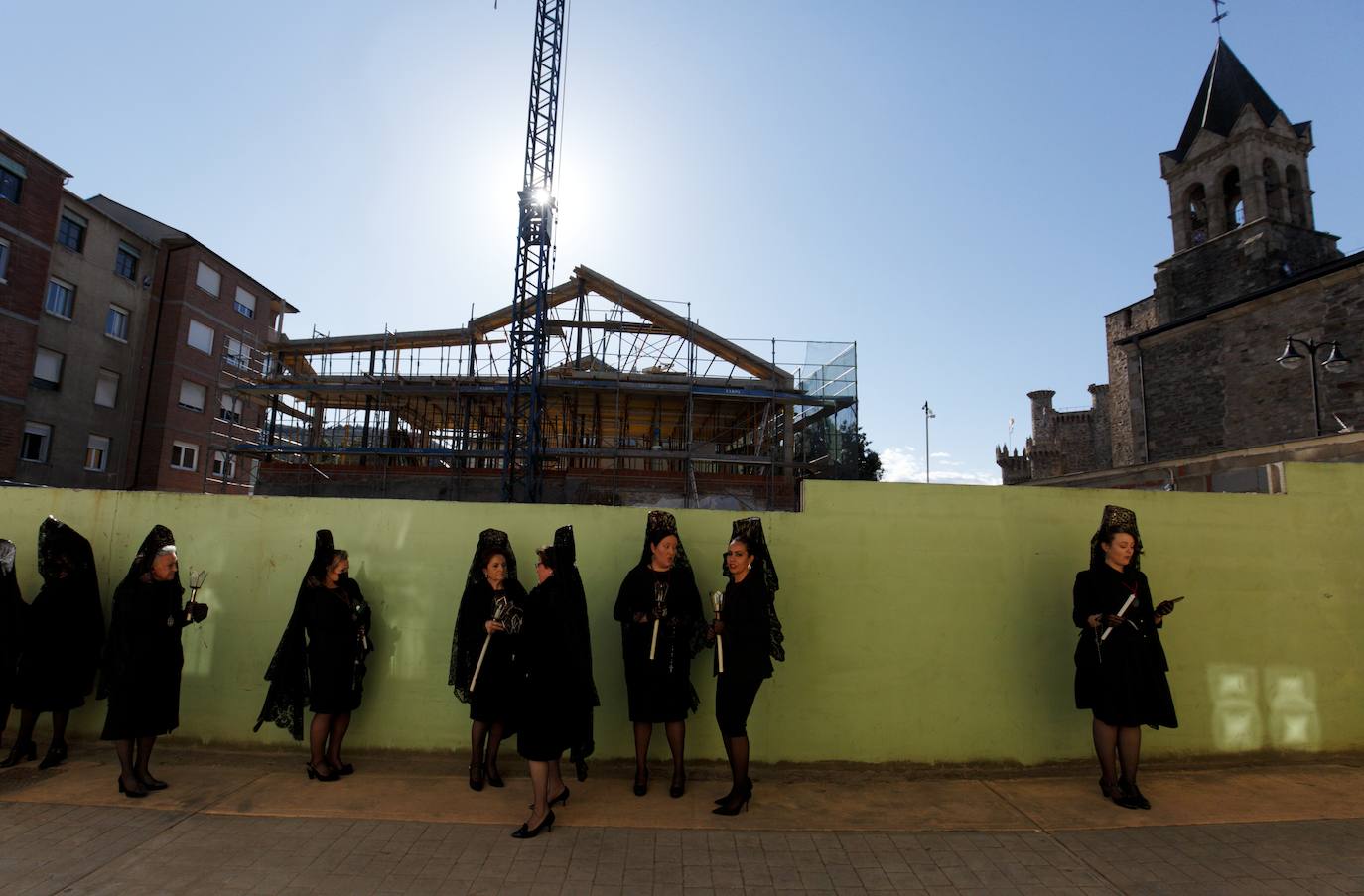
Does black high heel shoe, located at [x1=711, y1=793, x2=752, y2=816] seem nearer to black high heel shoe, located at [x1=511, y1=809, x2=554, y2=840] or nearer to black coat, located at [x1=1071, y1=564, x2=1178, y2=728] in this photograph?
black high heel shoe, located at [x1=511, y1=809, x2=554, y2=840]

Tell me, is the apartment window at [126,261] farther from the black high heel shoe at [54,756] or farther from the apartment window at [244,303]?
the black high heel shoe at [54,756]

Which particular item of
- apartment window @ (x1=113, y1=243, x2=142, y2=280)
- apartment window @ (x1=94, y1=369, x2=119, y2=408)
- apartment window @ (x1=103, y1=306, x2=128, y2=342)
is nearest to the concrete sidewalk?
apartment window @ (x1=94, y1=369, x2=119, y2=408)

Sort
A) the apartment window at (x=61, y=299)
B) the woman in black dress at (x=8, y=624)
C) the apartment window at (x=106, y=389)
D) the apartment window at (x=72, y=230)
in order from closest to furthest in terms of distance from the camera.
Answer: the woman in black dress at (x=8, y=624), the apartment window at (x=61, y=299), the apartment window at (x=72, y=230), the apartment window at (x=106, y=389)

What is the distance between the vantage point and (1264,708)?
193 inches

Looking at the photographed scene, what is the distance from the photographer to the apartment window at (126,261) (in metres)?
27.2

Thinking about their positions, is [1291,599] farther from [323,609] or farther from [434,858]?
[323,609]

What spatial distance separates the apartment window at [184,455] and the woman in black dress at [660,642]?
104ft

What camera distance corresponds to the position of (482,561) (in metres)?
4.30

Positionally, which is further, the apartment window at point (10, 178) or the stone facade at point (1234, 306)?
the apartment window at point (10, 178)

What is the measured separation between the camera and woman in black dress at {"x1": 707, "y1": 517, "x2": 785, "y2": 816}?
4.00 m

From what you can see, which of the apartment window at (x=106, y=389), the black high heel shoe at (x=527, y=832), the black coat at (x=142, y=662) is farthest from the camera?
the apartment window at (x=106, y=389)

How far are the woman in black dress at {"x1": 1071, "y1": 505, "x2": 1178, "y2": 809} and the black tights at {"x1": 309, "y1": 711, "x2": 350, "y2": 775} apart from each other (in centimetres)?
473

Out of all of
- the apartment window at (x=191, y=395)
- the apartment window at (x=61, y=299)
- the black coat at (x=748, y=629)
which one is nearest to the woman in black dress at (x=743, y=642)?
the black coat at (x=748, y=629)

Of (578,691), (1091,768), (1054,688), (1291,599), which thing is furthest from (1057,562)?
(578,691)
